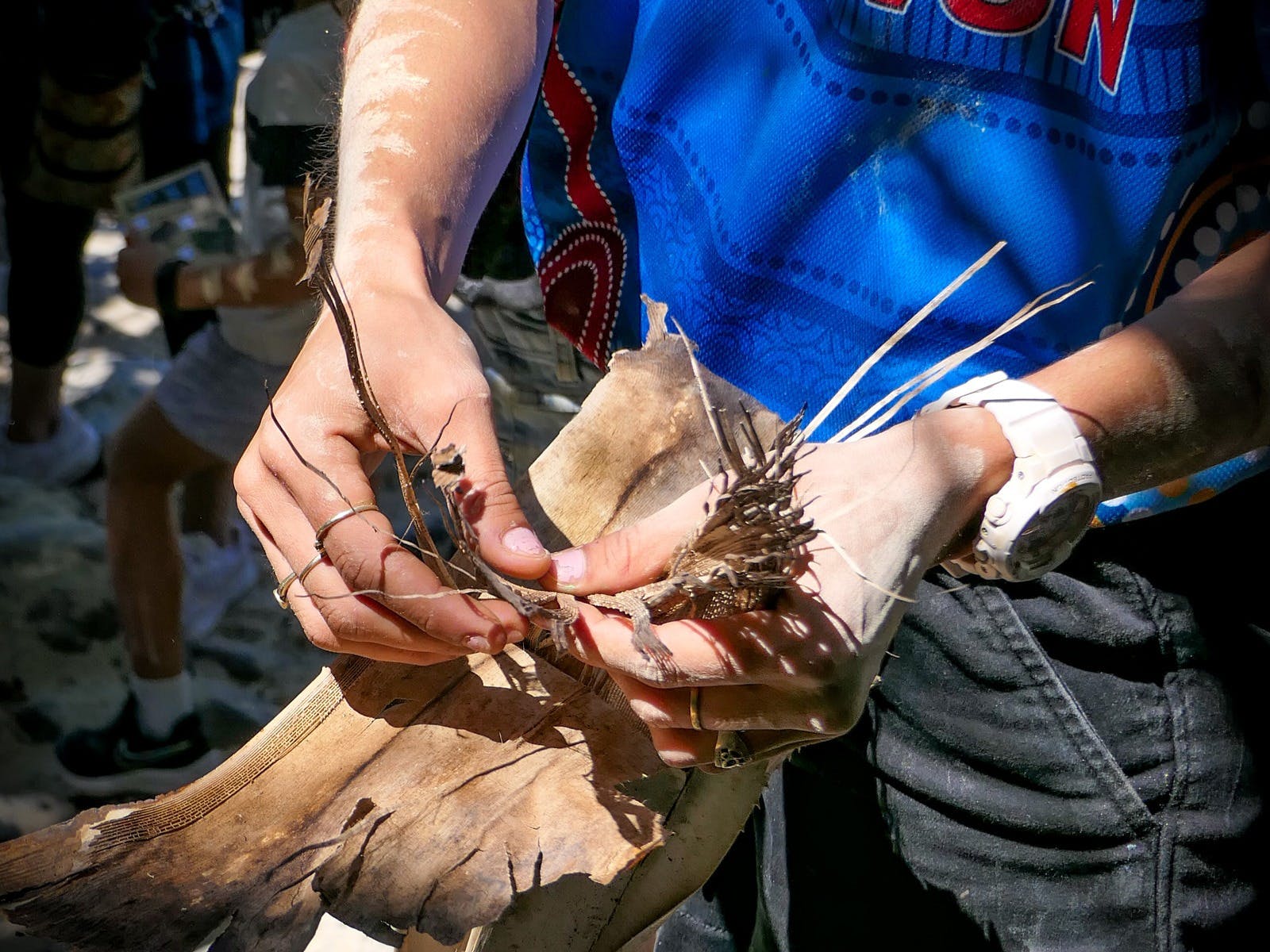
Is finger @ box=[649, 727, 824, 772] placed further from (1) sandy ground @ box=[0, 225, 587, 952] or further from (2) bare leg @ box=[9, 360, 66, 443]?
(2) bare leg @ box=[9, 360, 66, 443]

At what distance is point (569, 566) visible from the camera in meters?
1.15

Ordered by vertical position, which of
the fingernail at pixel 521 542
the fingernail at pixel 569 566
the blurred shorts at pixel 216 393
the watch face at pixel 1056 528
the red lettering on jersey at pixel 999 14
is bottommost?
the blurred shorts at pixel 216 393

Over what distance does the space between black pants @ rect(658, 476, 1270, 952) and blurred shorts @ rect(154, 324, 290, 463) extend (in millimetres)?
2168

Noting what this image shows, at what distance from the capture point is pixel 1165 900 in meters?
1.28

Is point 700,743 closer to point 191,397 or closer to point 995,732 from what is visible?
point 995,732

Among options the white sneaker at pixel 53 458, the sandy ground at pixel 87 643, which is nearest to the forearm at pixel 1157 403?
the sandy ground at pixel 87 643

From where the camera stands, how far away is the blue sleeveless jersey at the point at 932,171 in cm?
114

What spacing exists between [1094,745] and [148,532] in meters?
2.73

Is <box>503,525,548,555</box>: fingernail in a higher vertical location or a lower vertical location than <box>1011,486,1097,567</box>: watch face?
lower

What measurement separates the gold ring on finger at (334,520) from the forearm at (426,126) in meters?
0.25

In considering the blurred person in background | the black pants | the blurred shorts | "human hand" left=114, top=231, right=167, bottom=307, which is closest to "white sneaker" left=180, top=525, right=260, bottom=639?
the blurred person in background

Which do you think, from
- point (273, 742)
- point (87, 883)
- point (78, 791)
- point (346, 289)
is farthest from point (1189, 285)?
point (78, 791)

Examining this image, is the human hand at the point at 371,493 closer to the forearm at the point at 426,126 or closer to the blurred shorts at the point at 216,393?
the forearm at the point at 426,126

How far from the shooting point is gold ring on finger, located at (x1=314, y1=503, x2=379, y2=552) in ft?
3.75
